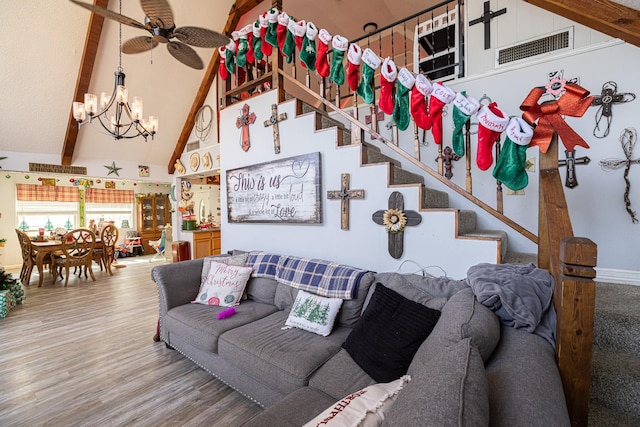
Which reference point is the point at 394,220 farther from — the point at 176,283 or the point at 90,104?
the point at 90,104

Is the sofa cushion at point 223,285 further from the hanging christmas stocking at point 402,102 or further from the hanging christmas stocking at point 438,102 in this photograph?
the hanging christmas stocking at point 438,102

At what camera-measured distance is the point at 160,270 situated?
8.38 ft

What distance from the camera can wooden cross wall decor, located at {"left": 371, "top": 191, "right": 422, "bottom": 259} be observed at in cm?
210

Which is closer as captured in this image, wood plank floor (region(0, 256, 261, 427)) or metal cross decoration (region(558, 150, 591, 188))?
wood plank floor (region(0, 256, 261, 427))

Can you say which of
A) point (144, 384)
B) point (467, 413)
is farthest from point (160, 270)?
point (467, 413)

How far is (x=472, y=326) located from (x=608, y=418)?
0.80 m

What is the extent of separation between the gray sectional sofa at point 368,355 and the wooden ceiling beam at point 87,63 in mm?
3868

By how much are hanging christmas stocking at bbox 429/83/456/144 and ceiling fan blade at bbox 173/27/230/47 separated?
208cm

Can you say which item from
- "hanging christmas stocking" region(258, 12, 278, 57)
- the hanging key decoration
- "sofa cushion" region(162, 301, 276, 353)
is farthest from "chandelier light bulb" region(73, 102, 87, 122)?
the hanging key decoration

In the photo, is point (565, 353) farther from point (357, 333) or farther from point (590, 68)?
point (590, 68)

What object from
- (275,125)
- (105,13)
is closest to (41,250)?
(105,13)

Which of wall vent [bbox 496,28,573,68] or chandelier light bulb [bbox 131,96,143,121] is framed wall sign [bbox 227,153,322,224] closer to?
chandelier light bulb [bbox 131,96,143,121]

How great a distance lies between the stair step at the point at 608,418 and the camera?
45.0 inches

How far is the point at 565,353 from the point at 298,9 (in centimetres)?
542
